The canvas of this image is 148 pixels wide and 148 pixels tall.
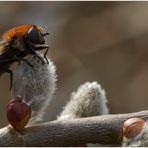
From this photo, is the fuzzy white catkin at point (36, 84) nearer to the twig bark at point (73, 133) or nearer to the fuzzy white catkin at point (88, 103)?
the twig bark at point (73, 133)

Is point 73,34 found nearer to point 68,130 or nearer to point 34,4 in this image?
point 34,4

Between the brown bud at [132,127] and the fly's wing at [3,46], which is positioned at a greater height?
the fly's wing at [3,46]

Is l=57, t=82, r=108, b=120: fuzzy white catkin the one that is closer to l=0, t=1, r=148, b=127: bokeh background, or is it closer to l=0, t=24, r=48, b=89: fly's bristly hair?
l=0, t=24, r=48, b=89: fly's bristly hair

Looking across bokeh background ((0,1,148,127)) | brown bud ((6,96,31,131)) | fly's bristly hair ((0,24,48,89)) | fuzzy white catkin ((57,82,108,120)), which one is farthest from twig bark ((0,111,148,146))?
bokeh background ((0,1,148,127))

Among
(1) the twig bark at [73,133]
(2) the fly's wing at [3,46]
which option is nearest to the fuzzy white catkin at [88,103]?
(1) the twig bark at [73,133]

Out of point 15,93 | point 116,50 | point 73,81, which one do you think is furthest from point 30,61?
point 116,50

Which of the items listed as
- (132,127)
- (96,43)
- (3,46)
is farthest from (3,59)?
(96,43)

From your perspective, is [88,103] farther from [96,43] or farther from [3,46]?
[96,43]

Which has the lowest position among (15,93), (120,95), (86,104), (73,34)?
(120,95)
